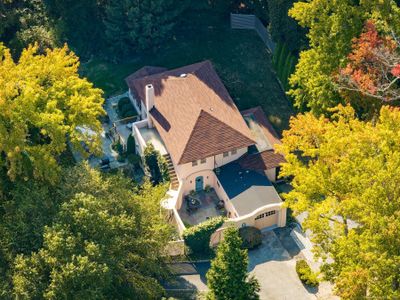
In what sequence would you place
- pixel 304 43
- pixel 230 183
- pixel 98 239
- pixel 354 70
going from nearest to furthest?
pixel 98 239 < pixel 354 70 < pixel 230 183 < pixel 304 43

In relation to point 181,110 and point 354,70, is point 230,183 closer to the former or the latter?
point 181,110

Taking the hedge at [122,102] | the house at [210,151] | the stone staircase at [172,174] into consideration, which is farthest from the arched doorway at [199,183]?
the hedge at [122,102]

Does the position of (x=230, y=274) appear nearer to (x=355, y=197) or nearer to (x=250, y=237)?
(x=355, y=197)

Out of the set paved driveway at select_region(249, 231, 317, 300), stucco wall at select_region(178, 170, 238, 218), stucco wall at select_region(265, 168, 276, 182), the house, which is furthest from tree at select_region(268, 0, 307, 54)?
paved driveway at select_region(249, 231, 317, 300)

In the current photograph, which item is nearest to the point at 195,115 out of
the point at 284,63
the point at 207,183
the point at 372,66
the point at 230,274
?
the point at 207,183

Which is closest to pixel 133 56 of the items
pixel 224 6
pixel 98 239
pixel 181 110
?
pixel 224 6

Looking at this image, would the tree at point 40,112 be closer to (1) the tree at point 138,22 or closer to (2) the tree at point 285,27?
(1) the tree at point 138,22
